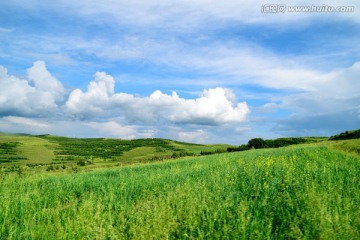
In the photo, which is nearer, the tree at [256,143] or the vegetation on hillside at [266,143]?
the vegetation on hillside at [266,143]

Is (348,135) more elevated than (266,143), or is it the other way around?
(348,135)

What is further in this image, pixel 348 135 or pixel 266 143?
pixel 266 143

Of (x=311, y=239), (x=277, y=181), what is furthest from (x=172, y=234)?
(x=277, y=181)

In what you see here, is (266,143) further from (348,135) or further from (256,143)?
(348,135)

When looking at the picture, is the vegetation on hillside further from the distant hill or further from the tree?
the distant hill

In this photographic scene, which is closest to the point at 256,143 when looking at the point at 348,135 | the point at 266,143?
the point at 266,143

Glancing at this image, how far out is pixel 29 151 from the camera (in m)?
116

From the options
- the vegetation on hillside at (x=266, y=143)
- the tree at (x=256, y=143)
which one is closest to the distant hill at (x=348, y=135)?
the vegetation on hillside at (x=266, y=143)

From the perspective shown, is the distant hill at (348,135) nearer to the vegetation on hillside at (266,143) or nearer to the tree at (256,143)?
the vegetation on hillside at (266,143)

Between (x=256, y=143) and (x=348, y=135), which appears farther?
(x=256, y=143)

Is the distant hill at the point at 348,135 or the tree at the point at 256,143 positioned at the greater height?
the distant hill at the point at 348,135

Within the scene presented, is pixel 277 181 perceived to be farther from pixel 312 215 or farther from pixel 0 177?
pixel 0 177

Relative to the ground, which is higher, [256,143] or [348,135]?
[348,135]

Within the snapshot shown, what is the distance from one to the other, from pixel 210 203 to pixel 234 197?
4.61 feet
